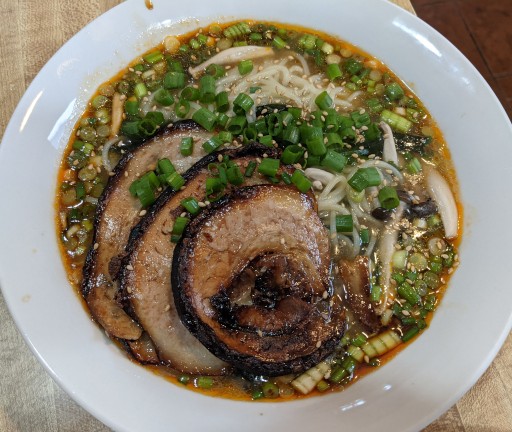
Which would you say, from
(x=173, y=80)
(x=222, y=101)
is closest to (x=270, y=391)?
(x=222, y=101)

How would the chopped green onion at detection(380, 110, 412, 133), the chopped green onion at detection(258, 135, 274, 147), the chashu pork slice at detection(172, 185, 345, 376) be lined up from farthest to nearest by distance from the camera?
the chopped green onion at detection(380, 110, 412, 133), the chopped green onion at detection(258, 135, 274, 147), the chashu pork slice at detection(172, 185, 345, 376)

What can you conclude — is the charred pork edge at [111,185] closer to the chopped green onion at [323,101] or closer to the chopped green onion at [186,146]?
the chopped green onion at [186,146]

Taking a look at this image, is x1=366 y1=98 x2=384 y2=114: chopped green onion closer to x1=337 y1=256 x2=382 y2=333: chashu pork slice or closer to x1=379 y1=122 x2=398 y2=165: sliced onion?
x1=379 y1=122 x2=398 y2=165: sliced onion

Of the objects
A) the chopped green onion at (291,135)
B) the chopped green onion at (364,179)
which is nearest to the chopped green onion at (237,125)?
the chopped green onion at (291,135)

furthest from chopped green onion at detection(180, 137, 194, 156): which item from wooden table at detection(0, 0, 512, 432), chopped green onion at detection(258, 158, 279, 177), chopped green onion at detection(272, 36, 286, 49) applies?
wooden table at detection(0, 0, 512, 432)

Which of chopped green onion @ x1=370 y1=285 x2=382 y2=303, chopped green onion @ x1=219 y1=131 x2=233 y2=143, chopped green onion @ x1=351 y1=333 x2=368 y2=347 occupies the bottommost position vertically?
chopped green onion @ x1=351 y1=333 x2=368 y2=347

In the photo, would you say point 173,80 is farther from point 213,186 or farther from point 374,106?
point 374,106
